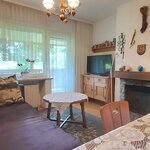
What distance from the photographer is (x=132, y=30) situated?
345cm

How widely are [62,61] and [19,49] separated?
4.30 ft

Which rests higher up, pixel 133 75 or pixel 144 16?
pixel 144 16

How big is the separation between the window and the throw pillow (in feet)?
3.68

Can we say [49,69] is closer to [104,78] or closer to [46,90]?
[46,90]

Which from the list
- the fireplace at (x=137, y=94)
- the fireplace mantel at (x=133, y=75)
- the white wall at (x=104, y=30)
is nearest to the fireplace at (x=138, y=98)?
the fireplace at (x=137, y=94)

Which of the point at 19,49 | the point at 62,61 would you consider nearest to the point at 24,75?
the point at 19,49

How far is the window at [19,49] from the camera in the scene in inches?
139

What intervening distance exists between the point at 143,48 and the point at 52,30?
2474mm

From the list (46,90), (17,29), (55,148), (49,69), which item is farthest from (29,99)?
(55,148)

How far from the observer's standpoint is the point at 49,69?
4250mm

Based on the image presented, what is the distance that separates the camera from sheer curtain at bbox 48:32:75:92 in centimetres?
432

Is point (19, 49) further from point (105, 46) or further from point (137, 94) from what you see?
point (137, 94)

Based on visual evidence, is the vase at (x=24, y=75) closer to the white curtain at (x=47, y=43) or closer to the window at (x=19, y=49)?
the window at (x=19, y=49)

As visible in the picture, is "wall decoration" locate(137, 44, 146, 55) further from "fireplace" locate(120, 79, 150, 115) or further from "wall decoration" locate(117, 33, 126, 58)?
"fireplace" locate(120, 79, 150, 115)
